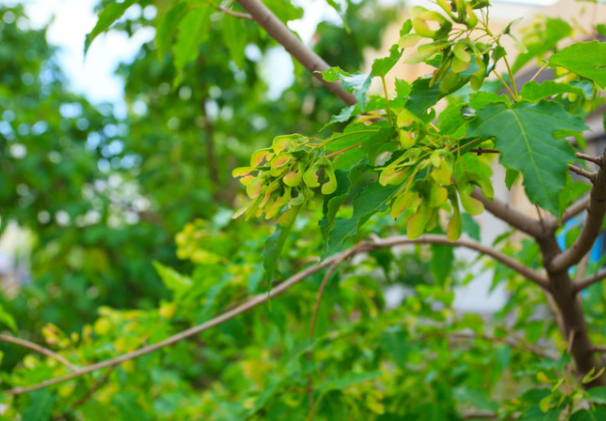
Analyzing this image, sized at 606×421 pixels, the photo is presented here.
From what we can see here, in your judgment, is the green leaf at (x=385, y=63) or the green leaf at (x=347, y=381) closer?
the green leaf at (x=385, y=63)

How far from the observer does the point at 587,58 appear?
1.44 ft

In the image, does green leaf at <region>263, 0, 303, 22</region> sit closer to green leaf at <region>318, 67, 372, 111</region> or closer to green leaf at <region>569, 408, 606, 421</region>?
green leaf at <region>318, 67, 372, 111</region>

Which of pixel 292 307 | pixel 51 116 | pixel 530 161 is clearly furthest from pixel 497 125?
pixel 51 116

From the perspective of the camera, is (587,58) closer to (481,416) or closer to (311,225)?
(311,225)

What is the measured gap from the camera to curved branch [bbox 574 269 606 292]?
72 centimetres

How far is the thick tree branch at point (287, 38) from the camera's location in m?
0.71

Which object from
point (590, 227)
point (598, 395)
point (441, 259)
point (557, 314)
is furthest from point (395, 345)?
point (590, 227)

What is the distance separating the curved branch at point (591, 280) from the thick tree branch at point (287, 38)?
0.42m

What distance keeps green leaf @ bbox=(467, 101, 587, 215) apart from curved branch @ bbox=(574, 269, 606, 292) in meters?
0.42

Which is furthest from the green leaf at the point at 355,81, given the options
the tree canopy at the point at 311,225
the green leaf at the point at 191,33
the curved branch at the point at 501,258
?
the green leaf at the point at 191,33

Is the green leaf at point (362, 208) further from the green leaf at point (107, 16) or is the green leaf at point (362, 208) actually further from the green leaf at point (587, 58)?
the green leaf at point (107, 16)

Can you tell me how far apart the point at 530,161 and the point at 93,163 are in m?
2.33

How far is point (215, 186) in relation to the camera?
107 inches

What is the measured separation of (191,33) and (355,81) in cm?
52
